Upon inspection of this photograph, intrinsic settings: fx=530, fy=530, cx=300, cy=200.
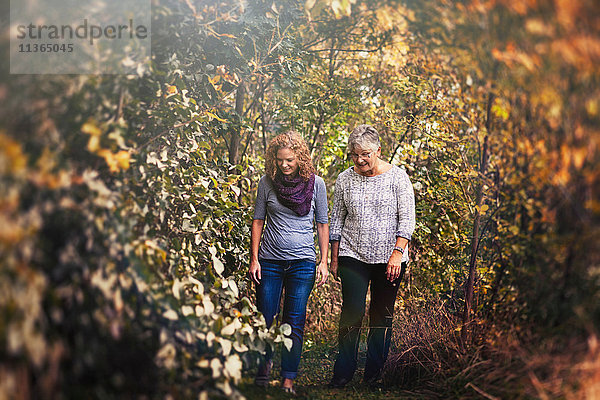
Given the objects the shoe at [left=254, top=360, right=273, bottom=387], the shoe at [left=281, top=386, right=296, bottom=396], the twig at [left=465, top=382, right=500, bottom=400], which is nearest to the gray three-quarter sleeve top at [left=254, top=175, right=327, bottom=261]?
the shoe at [left=254, top=360, right=273, bottom=387]

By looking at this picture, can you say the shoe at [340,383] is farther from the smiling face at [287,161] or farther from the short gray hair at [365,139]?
the short gray hair at [365,139]

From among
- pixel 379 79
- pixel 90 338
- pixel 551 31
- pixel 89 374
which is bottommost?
pixel 89 374

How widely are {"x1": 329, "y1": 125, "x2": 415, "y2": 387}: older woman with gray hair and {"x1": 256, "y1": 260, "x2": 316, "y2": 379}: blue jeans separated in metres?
0.26

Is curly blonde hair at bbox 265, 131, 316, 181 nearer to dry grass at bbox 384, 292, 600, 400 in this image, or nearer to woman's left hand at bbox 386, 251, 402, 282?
woman's left hand at bbox 386, 251, 402, 282

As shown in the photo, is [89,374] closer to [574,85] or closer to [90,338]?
[90,338]

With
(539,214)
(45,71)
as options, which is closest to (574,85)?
(539,214)

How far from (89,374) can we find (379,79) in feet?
13.9

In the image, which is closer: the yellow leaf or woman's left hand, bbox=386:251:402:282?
the yellow leaf

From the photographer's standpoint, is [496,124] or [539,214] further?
[496,124]

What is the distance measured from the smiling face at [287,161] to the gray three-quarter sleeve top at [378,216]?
1.39 ft

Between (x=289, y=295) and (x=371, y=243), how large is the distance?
591 mm

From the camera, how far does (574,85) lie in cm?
194

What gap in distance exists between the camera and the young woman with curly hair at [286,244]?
10.4ft

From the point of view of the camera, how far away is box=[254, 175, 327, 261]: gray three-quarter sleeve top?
317 cm
